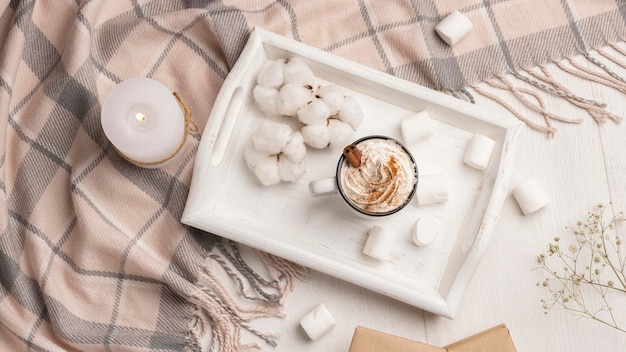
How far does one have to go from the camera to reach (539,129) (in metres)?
0.97

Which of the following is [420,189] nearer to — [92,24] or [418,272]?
[418,272]

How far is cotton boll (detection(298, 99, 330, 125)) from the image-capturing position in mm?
869

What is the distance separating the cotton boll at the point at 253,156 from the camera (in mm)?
891

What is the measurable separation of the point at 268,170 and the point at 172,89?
0.72ft

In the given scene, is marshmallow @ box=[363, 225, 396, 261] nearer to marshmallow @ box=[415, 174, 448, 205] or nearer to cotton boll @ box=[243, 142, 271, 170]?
marshmallow @ box=[415, 174, 448, 205]

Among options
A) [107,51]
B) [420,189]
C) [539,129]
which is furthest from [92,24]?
[539,129]

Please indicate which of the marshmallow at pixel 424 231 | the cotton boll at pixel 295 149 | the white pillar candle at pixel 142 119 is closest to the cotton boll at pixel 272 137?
the cotton boll at pixel 295 149

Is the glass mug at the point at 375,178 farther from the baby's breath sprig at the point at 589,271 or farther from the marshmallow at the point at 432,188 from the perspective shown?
the baby's breath sprig at the point at 589,271

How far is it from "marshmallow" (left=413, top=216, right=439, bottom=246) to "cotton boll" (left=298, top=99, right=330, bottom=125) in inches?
8.0

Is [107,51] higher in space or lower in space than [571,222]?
higher

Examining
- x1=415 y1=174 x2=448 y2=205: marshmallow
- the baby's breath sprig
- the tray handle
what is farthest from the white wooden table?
the tray handle

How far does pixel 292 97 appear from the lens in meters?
0.88

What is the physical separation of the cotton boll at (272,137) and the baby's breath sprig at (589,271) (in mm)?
426

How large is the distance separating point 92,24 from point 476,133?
1.97 ft
